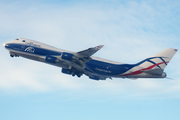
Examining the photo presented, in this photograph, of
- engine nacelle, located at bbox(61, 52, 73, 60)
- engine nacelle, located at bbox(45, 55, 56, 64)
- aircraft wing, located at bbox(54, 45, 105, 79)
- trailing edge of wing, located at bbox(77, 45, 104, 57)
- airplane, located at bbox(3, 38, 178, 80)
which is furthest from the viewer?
engine nacelle, located at bbox(45, 55, 56, 64)

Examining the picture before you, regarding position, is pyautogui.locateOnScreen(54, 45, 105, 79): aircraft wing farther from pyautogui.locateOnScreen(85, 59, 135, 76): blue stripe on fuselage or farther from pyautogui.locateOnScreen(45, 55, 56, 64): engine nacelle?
pyautogui.locateOnScreen(85, 59, 135, 76): blue stripe on fuselage

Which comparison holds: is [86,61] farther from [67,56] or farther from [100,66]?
[67,56]

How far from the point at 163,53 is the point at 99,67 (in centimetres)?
1296

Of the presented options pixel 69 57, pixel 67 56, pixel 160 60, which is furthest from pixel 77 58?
pixel 160 60

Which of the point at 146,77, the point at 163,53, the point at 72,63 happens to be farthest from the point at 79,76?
the point at 163,53

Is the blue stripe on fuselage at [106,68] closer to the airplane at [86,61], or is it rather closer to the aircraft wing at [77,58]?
the airplane at [86,61]

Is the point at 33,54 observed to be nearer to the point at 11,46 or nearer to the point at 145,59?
the point at 11,46

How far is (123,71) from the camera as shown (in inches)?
1526

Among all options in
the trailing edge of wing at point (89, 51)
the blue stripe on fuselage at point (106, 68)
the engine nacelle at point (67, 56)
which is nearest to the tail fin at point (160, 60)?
the blue stripe on fuselage at point (106, 68)

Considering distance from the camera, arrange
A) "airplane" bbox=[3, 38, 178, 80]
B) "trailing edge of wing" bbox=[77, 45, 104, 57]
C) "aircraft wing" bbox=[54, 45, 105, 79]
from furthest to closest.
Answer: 1. "airplane" bbox=[3, 38, 178, 80]
2. "aircraft wing" bbox=[54, 45, 105, 79]
3. "trailing edge of wing" bbox=[77, 45, 104, 57]

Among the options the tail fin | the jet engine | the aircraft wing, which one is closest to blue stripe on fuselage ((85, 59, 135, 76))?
the aircraft wing

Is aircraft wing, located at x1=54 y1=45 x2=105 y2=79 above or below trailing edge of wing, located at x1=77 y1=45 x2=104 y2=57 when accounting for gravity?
below

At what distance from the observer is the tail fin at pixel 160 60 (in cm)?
3741

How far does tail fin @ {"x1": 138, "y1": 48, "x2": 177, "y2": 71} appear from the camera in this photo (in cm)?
3741
